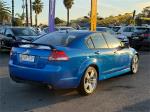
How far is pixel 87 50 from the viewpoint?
8484 mm

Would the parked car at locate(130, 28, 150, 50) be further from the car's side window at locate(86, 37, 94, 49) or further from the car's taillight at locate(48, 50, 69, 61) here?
the car's taillight at locate(48, 50, 69, 61)

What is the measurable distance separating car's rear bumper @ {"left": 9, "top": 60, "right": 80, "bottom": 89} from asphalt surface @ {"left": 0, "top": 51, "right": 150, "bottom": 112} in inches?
13.8

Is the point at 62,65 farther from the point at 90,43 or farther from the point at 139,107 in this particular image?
the point at 139,107

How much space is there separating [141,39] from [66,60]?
16.9m

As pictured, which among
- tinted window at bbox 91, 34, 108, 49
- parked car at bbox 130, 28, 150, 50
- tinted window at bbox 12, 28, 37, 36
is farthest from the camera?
parked car at bbox 130, 28, 150, 50

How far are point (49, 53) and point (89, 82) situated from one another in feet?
4.27

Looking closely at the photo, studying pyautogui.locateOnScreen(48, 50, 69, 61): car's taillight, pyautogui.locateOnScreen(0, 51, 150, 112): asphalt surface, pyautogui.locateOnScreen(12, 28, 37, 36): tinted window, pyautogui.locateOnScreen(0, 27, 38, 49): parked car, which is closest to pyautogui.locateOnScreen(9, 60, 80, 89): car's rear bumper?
pyautogui.locateOnScreen(48, 50, 69, 61): car's taillight

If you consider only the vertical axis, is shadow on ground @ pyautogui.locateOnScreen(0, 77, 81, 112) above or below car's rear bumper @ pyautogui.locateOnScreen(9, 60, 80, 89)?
below

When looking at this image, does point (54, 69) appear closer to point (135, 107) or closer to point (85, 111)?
point (85, 111)

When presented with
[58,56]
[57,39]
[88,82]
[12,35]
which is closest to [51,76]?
[58,56]

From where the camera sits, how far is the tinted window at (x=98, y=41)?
902 centimetres

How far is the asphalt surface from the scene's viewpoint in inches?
279

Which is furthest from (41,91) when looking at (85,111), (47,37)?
(85,111)

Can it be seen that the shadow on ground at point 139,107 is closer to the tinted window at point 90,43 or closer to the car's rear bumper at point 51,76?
the car's rear bumper at point 51,76
